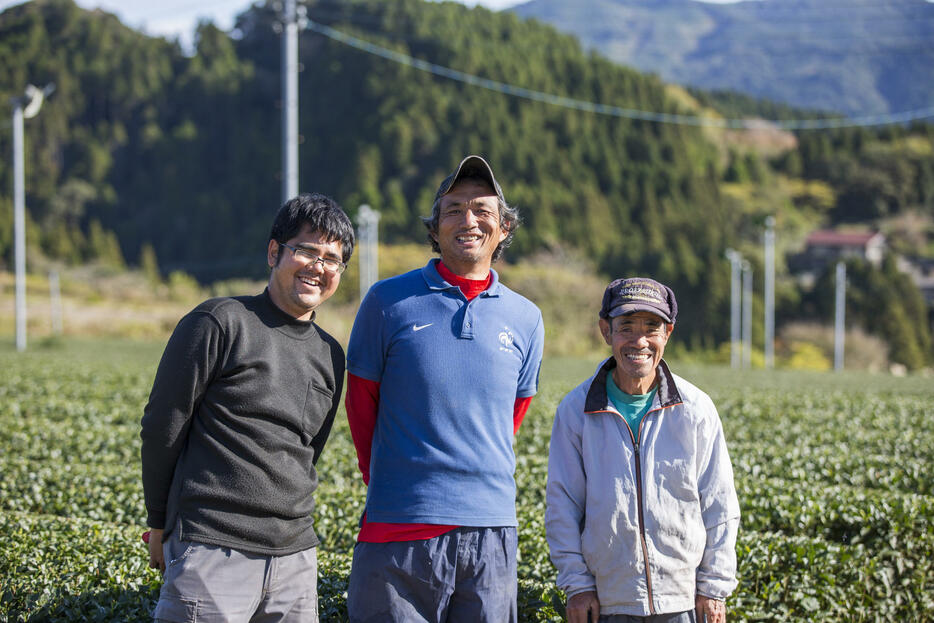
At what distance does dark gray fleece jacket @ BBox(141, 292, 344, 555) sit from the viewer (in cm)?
296

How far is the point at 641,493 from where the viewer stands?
327cm

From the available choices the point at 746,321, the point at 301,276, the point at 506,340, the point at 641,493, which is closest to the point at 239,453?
the point at 301,276

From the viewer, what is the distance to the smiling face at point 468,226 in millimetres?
3324

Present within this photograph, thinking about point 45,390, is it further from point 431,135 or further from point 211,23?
point 211,23

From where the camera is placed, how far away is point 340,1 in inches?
3858

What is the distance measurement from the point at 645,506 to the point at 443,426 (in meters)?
0.78

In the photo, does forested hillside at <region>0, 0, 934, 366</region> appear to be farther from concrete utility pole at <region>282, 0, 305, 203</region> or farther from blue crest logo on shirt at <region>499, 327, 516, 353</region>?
blue crest logo on shirt at <region>499, 327, 516, 353</region>

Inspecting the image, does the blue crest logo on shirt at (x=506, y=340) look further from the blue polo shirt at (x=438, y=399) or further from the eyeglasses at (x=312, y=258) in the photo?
the eyeglasses at (x=312, y=258)

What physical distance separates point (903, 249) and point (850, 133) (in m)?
22.1

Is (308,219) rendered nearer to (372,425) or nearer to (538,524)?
(372,425)

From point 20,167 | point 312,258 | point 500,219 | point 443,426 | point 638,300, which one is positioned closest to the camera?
point 443,426

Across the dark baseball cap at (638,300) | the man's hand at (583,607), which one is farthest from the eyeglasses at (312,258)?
the man's hand at (583,607)

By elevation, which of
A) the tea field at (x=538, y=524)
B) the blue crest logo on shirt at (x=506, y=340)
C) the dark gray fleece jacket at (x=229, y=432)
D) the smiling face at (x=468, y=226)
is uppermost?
the smiling face at (x=468, y=226)

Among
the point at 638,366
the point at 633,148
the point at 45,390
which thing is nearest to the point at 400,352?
the point at 638,366
